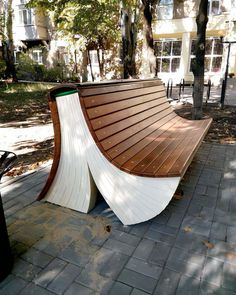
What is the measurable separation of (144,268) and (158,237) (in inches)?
17.2

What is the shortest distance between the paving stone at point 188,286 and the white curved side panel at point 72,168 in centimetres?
127

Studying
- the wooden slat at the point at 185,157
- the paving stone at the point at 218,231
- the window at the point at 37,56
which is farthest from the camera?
the window at the point at 37,56

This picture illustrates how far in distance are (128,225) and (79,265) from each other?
2.30ft

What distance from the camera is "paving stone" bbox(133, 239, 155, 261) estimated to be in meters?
2.23

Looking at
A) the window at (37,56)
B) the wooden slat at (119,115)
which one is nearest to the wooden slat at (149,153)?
the wooden slat at (119,115)

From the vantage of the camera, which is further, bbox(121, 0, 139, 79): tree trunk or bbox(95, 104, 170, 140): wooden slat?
bbox(121, 0, 139, 79): tree trunk

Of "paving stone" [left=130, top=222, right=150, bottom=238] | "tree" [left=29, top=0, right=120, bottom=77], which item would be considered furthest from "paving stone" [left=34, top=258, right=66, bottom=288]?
"tree" [left=29, top=0, right=120, bottom=77]

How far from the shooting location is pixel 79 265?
213 centimetres

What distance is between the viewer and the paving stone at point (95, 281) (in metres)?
1.92

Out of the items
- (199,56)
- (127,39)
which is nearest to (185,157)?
(199,56)

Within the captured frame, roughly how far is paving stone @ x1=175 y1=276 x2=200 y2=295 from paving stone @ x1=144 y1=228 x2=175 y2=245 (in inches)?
17.1

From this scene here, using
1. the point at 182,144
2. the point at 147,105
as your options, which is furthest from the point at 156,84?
the point at 182,144

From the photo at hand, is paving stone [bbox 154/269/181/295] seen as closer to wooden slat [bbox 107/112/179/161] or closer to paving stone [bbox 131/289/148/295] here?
paving stone [bbox 131/289/148/295]

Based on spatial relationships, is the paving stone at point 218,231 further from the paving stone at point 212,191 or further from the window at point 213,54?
the window at point 213,54
